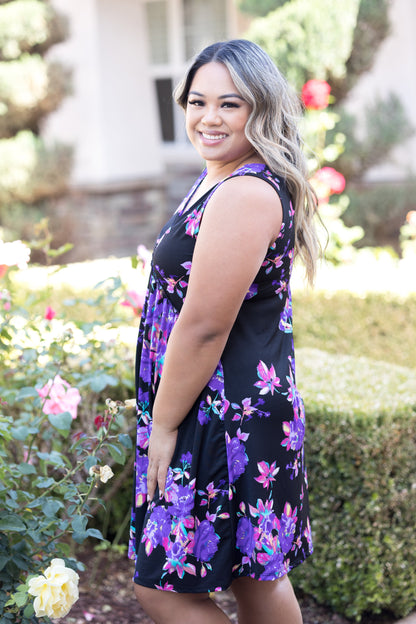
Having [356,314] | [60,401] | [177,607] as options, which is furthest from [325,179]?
[177,607]

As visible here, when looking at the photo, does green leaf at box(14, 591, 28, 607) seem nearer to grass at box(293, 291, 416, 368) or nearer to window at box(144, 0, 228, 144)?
grass at box(293, 291, 416, 368)

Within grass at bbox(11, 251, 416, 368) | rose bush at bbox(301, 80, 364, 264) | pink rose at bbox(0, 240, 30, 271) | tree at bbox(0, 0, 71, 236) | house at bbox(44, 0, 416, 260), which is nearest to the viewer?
pink rose at bbox(0, 240, 30, 271)

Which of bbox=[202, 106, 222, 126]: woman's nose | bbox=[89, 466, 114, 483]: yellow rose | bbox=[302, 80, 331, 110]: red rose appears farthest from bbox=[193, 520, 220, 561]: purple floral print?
bbox=[302, 80, 331, 110]: red rose

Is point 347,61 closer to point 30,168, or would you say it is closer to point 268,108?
point 30,168

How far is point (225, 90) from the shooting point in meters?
1.67

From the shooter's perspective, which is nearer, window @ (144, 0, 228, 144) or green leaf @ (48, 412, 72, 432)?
green leaf @ (48, 412, 72, 432)

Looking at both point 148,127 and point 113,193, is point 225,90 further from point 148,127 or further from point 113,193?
point 148,127

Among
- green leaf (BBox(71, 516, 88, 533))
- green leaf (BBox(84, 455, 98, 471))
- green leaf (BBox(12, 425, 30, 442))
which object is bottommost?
green leaf (BBox(71, 516, 88, 533))

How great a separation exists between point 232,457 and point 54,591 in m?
0.46

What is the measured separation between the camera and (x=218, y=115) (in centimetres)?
168

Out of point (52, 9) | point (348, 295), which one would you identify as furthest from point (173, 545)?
point (52, 9)

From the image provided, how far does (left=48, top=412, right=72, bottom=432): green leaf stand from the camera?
6.56 feet

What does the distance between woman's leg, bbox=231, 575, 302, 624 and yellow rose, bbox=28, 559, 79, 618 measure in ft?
1.29

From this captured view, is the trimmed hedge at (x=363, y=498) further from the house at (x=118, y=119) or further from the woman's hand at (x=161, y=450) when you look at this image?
the house at (x=118, y=119)
